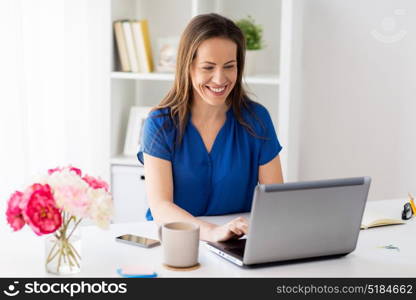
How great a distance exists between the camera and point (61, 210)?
1.50 meters

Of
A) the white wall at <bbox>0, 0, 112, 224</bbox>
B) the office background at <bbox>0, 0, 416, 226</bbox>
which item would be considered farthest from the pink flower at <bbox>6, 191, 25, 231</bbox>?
the office background at <bbox>0, 0, 416, 226</bbox>

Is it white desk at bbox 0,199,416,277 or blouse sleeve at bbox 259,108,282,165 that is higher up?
blouse sleeve at bbox 259,108,282,165

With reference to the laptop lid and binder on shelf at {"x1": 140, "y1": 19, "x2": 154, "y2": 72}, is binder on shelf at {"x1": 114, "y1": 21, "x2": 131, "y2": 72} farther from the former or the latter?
the laptop lid

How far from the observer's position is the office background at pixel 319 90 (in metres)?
3.26

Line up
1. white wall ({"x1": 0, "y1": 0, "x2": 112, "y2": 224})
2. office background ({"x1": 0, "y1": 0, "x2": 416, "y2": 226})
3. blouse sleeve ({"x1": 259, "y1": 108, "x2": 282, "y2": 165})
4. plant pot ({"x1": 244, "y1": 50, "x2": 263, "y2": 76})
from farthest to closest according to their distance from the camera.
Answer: plant pot ({"x1": 244, "y1": 50, "x2": 263, "y2": 76}) < office background ({"x1": 0, "y1": 0, "x2": 416, "y2": 226}) < white wall ({"x1": 0, "y1": 0, "x2": 112, "y2": 224}) < blouse sleeve ({"x1": 259, "y1": 108, "x2": 282, "y2": 165})

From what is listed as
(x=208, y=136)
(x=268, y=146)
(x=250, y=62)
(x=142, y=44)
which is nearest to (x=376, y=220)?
(x=268, y=146)

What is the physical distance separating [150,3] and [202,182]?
1.73 metres

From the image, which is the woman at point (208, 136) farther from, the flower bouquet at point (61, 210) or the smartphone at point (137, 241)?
the flower bouquet at point (61, 210)

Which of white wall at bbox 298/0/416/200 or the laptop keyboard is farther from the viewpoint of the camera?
white wall at bbox 298/0/416/200

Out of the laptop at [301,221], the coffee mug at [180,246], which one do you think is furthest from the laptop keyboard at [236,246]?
the coffee mug at [180,246]

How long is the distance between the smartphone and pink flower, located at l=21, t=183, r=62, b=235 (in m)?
0.33

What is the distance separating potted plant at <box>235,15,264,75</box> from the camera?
3344 mm

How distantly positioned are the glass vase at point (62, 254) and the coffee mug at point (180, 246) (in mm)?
213

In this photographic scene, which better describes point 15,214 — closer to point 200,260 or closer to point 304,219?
point 200,260
